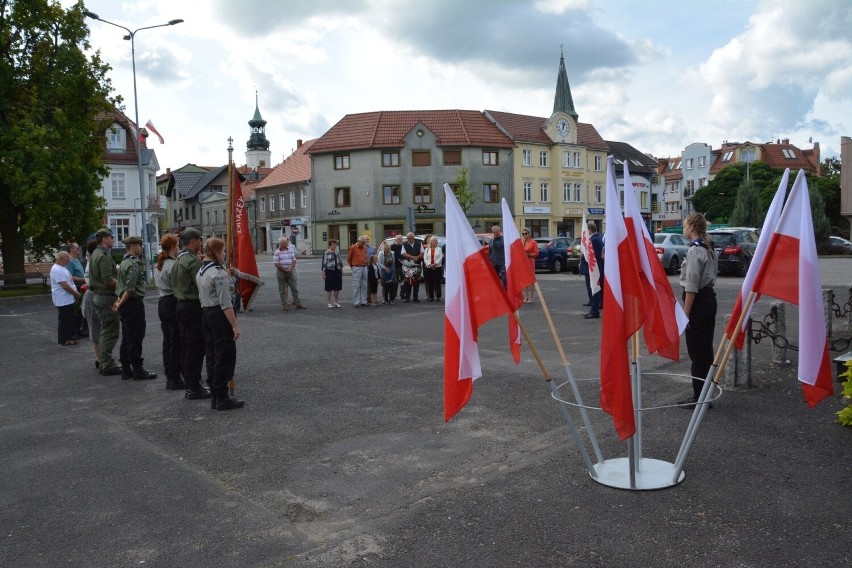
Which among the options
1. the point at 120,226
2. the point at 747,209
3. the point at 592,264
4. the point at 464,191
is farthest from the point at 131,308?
the point at 747,209

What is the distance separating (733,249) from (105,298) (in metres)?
21.2

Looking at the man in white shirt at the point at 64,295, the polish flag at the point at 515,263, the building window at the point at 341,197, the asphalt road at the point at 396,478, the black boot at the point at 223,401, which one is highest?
the building window at the point at 341,197

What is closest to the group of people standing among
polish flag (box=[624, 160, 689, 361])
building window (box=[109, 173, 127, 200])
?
polish flag (box=[624, 160, 689, 361])

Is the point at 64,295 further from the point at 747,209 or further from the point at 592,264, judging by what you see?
the point at 747,209

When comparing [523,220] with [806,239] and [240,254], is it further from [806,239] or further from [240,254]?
[806,239]

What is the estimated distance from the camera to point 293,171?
6869cm

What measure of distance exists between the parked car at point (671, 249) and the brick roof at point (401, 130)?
1401 inches

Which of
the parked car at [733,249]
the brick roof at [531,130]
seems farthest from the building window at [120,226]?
the parked car at [733,249]

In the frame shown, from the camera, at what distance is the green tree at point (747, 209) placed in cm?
5806

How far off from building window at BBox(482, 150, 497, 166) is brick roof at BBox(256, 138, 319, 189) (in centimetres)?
1568

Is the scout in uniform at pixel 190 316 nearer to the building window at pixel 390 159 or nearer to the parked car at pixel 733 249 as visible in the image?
the parked car at pixel 733 249

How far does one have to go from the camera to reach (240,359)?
1070 cm

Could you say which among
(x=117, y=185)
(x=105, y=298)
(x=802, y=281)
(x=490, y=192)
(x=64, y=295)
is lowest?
(x=64, y=295)

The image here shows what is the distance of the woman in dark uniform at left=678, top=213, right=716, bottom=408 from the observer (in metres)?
7.00
